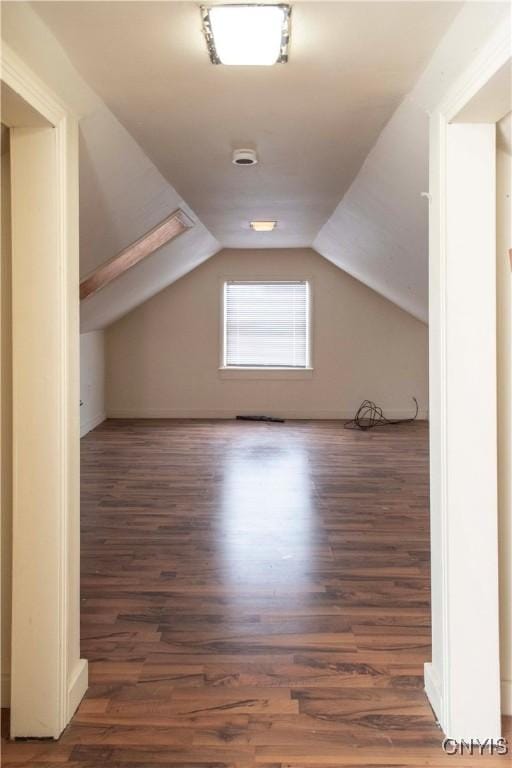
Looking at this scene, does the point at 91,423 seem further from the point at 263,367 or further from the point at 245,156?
the point at 245,156

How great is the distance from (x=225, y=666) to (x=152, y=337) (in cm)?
599

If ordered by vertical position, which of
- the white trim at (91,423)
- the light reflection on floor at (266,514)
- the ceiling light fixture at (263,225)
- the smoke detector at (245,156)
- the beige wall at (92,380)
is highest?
the ceiling light fixture at (263,225)

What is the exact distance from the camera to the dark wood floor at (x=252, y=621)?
1.91 meters

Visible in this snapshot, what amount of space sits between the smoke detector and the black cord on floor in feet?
15.9

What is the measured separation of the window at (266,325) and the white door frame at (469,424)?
19.9 feet

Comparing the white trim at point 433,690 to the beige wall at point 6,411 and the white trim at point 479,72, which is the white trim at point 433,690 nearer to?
the beige wall at point 6,411

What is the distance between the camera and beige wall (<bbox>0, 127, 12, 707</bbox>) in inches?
78.5

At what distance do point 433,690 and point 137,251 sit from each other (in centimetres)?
364

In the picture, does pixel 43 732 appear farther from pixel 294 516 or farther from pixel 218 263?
pixel 218 263

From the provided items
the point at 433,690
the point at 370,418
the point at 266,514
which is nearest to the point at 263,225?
the point at 266,514

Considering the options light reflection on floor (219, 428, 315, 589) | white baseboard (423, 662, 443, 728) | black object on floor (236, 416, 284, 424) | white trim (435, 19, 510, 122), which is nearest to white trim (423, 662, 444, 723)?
white baseboard (423, 662, 443, 728)

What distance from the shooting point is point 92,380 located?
734cm

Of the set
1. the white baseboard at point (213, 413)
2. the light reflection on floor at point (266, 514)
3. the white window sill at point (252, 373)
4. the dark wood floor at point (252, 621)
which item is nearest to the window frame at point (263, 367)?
the white window sill at point (252, 373)

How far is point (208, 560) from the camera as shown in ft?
11.0
